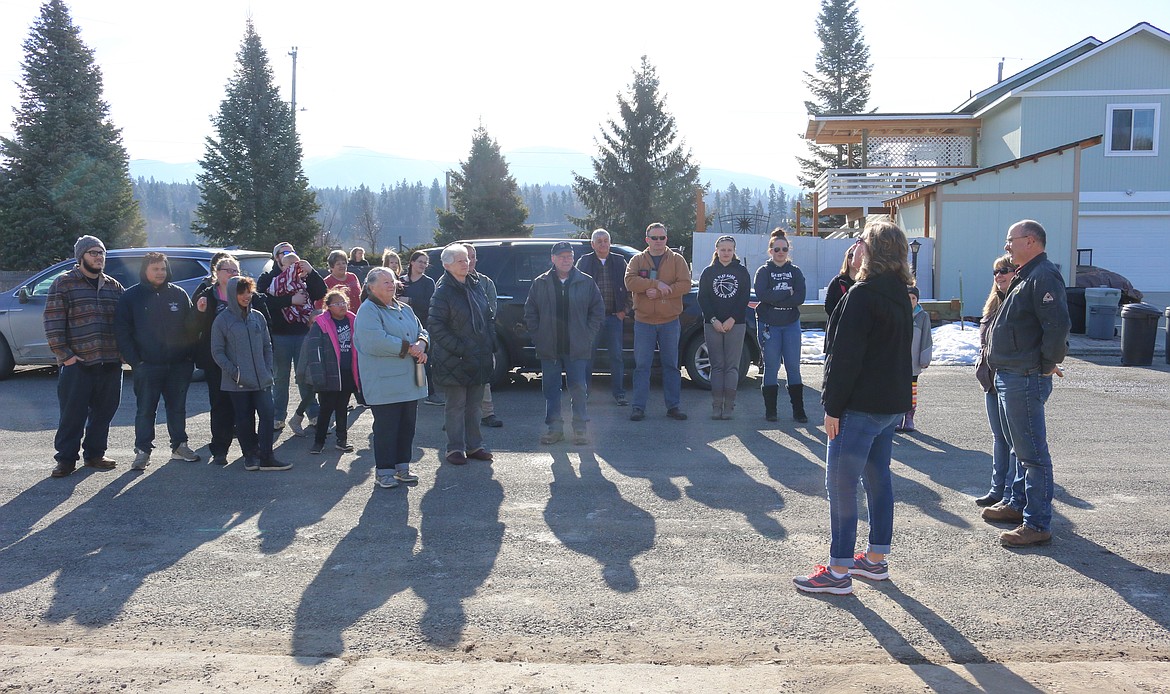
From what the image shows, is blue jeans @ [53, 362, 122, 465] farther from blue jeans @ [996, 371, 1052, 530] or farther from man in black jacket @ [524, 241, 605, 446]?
blue jeans @ [996, 371, 1052, 530]

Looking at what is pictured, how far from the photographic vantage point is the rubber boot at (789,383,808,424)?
9234mm

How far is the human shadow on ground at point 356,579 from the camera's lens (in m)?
4.14

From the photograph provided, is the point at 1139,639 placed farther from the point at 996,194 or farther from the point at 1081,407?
the point at 996,194

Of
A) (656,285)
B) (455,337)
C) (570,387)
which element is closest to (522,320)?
(656,285)

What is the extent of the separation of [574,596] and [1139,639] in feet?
8.70

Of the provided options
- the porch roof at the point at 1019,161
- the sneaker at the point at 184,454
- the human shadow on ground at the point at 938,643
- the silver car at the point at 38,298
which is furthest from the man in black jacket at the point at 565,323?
the porch roof at the point at 1019,161

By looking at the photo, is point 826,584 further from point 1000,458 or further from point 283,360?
point 283,360

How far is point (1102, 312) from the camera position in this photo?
17.0m

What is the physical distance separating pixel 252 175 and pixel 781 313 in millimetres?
30840

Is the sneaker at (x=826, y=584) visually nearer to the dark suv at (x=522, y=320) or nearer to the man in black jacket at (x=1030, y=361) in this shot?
the man in black jacket at (x=1030, y=361)

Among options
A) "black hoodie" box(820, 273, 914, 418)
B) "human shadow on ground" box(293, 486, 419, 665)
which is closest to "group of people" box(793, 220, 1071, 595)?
"black hoodie" box(820, 273, 914, 418)

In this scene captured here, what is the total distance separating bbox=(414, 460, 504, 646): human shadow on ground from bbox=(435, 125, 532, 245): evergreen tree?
36704mm

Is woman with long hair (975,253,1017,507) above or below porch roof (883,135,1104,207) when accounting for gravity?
below

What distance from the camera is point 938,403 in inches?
416
